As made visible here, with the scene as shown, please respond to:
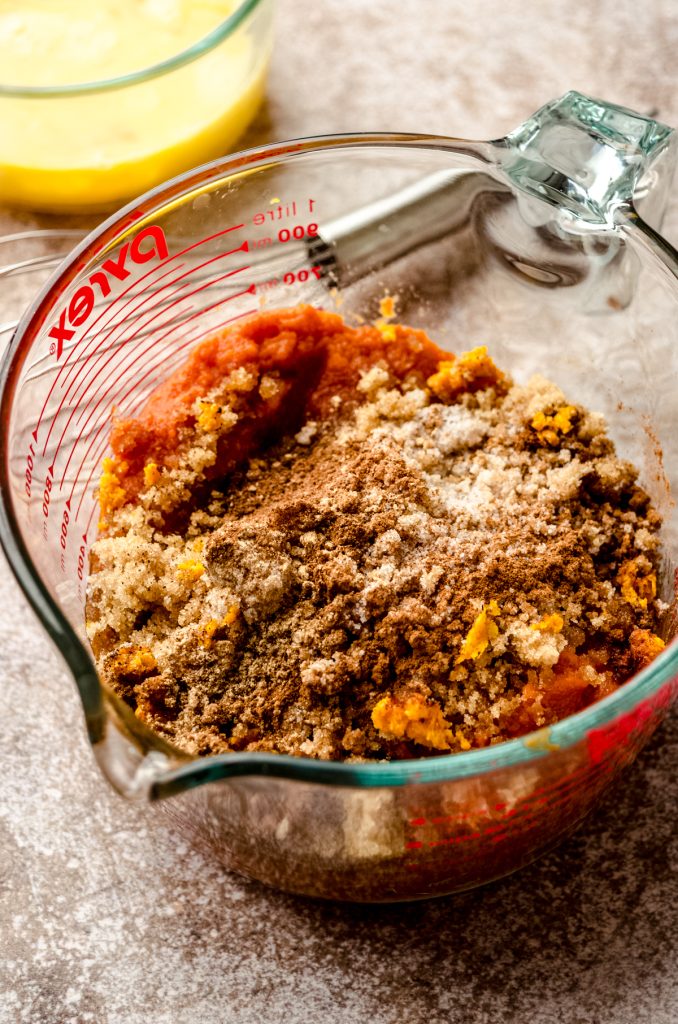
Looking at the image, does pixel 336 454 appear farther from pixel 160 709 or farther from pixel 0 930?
pixel 0 930

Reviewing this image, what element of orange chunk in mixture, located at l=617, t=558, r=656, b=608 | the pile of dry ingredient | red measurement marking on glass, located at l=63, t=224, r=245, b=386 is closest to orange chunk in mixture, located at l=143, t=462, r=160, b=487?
the pile of dry ingredient

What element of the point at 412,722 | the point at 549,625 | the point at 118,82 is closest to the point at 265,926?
the point at 412,722

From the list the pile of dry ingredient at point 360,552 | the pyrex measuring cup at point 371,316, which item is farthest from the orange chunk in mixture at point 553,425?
the pyrex measuring cup at point 371,316

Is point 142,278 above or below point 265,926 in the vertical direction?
above

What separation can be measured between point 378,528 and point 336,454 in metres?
0.12

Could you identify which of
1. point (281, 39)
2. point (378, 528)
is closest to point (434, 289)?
point (378, 528)

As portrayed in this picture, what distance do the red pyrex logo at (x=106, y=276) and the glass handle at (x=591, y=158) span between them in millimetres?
328

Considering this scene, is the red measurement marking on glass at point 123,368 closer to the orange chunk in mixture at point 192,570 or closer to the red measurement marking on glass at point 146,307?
the red measurement marking on glass at point 146,307

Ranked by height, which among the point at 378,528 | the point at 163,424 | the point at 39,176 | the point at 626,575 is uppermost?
the point at 39,176

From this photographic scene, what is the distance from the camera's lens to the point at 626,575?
93 centimetres

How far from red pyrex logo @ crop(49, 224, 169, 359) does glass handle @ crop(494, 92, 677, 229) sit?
0.33 m

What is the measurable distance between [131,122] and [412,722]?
83cm

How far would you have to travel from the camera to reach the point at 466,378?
1023mm

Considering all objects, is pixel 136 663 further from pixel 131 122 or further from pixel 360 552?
pixel 131 122
